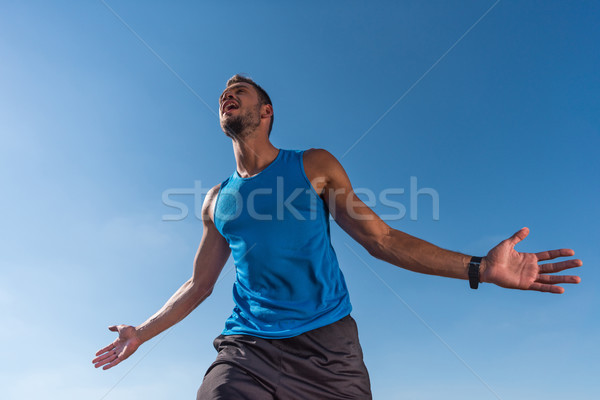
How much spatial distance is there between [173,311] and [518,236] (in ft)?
→ 9.35

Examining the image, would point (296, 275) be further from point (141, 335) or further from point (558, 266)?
point (558, 266)

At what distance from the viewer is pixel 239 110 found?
4430 millimetres

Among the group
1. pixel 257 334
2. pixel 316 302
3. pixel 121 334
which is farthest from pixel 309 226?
pixel 121 334

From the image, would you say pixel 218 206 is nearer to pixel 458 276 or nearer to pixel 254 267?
pixel 254 267

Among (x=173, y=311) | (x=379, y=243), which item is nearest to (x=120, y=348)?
(x=173, y=311)

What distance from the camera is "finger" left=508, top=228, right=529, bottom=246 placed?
10.3ft

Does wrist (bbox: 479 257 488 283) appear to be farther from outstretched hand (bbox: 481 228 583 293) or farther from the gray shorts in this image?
the gray shorts

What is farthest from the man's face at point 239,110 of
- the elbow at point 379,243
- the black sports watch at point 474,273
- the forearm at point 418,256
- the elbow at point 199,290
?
the black sports watch at point 474,273

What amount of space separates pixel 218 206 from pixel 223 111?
100cm

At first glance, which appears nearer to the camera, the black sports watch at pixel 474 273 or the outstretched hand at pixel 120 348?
the black sports watch at pixel 474 273

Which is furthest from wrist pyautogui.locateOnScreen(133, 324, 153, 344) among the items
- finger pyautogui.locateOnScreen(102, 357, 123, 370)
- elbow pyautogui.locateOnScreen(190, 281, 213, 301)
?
elbow pyautogui.locateOnScreen(190, 281, 213, 301)

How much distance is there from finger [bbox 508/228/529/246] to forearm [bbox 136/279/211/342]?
2.58 metres

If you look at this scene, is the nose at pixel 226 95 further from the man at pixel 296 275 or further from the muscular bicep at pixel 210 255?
the muscular bicep at pixel 210 255

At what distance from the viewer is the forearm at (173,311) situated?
411 centimetres
